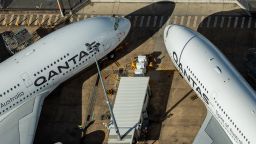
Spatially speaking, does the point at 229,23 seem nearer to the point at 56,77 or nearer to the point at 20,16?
the point at 56,77

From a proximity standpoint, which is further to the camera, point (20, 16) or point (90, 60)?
point (20, 16)

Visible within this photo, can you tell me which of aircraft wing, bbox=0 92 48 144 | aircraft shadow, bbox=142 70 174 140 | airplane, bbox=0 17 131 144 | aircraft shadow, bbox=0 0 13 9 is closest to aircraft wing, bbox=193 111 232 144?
aircraft shadow, bbox=142 70 174 140

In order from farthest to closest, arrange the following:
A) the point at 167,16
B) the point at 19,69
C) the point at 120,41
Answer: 1. the point at 167,16
2. the point at 120,41
3. the point at 19,69

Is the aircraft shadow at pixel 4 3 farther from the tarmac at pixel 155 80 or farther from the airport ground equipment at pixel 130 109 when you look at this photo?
the airport ground equipment at pixel 130 109

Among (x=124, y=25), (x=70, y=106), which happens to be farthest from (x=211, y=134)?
(x=124, y=25)

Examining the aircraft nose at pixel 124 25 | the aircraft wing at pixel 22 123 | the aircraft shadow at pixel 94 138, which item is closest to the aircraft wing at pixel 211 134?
the aircraft shadow at pixel 94 138

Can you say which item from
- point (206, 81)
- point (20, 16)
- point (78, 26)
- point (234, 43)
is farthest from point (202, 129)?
point (20, 16)
